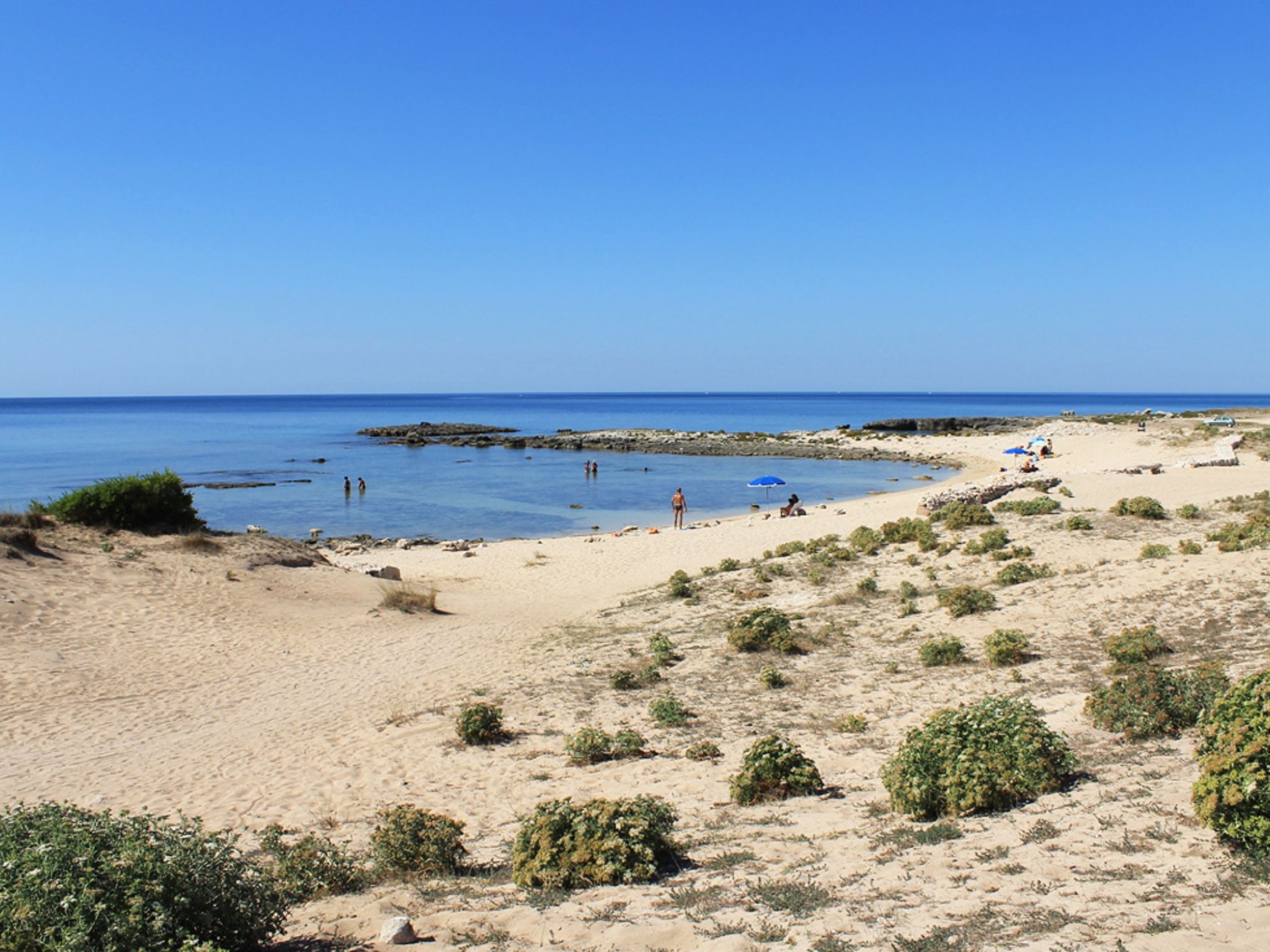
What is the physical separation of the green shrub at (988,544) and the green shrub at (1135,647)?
7059mm

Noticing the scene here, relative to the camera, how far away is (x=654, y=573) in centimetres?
2494

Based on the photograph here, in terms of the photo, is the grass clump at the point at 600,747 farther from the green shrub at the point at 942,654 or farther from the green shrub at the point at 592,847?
the green shrub at the point at 942,654

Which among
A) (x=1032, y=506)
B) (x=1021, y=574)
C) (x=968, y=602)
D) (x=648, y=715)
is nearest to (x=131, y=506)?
(x=648, y=715)

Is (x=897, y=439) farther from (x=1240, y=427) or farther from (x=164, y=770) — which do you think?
(x=164, y=770)

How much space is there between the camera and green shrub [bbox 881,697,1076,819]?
7293 millimetres

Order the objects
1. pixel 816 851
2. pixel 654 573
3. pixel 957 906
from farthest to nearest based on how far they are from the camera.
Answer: pixel 654 573
pixel 816 851
pixel 957 906

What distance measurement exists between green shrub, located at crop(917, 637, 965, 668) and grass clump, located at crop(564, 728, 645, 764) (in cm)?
503

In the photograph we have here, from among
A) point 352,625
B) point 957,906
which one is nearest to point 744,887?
point 957,906

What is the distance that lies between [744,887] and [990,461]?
2337 inches

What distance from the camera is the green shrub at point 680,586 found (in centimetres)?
2028

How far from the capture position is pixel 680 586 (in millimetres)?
20641

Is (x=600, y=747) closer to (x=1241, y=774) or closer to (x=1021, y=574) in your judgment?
(x=1241, y=774)

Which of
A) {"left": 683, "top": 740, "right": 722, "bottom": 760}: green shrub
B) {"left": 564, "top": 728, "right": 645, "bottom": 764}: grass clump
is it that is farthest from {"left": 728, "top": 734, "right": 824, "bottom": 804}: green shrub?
{"left": 564, "top": 728, "right": 645, "bottom": 764}: grass clump

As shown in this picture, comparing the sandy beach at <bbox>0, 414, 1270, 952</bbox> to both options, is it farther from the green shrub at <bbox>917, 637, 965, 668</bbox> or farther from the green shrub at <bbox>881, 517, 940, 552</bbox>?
the green shrub at <bbox>881, 517, 940, 552</bbox>
